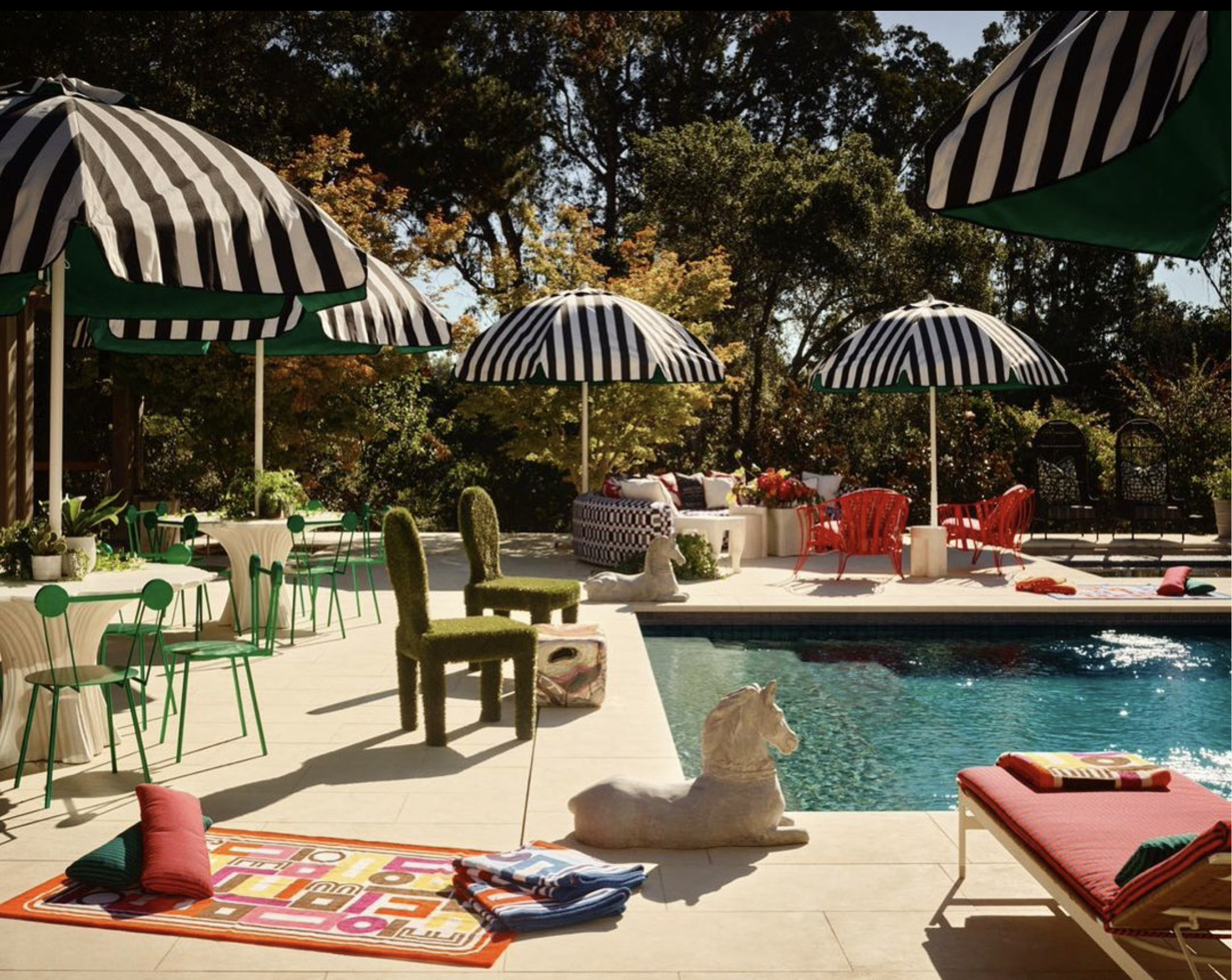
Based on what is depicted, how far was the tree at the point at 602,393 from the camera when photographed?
1530 centimetres

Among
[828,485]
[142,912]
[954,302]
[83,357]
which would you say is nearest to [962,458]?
[828,485]

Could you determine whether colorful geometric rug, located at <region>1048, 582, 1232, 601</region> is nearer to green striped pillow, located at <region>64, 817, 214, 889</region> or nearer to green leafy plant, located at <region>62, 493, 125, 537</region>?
green leafy plant, located at <region>62, 493, 125, 537</region>

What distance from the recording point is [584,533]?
1325cm

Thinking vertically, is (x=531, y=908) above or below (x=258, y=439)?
below

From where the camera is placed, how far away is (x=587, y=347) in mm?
12508

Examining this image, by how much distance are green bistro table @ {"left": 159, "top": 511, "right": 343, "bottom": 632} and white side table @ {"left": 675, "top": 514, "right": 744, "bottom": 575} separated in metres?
4.97

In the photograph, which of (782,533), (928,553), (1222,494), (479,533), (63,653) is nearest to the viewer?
(63,653)

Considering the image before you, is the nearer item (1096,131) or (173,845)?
(1096,131)

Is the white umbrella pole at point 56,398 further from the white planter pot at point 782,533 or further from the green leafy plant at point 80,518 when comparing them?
the white planter pot at point 782,533

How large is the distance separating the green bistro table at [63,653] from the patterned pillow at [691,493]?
30.9 ft

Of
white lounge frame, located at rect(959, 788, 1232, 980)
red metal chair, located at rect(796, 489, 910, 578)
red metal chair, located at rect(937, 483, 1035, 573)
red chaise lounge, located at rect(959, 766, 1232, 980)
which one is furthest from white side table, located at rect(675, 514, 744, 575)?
white lounge frame, located at rect(959, 788, 1232, 980)

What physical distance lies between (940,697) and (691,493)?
6.85m

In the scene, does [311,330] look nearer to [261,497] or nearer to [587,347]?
[261,497]

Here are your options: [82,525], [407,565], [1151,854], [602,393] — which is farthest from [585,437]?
[1151,854]
